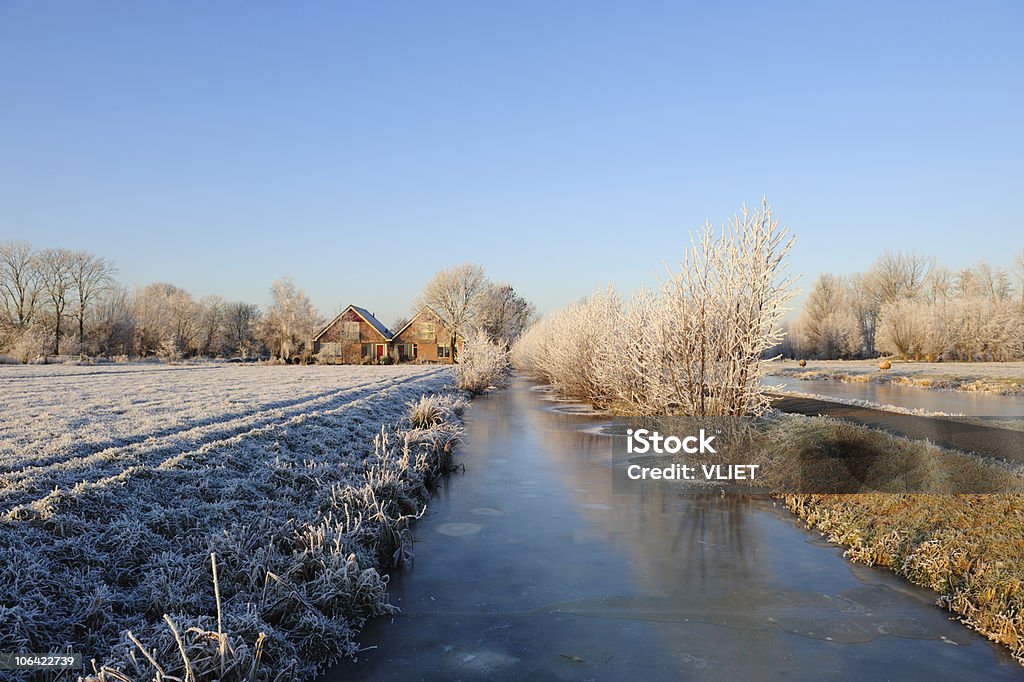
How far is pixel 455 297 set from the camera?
189ft

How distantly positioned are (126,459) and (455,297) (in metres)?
50.3

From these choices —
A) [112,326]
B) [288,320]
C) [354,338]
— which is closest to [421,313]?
[354,338]

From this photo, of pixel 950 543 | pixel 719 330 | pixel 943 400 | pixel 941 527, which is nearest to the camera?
pixel 950 543

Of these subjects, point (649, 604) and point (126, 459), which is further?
point (126, 459)

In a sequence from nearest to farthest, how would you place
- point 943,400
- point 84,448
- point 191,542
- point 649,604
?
point 649,604, point 191,542, point 84,448, point 943,400

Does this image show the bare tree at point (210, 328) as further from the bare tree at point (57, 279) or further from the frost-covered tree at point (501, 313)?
the frost-covered tree at point (501, 313)

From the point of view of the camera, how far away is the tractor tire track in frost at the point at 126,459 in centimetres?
611

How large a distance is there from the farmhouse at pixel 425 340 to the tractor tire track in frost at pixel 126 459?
43.5 metres

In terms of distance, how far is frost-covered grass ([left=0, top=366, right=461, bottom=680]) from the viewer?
459 centimetres

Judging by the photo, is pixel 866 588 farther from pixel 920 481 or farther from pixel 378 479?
pixel 378 479

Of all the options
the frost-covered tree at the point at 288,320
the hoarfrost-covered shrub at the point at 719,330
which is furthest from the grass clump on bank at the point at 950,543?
the frost-covered tree at the point at 288,320

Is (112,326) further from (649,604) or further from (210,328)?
(649,604)

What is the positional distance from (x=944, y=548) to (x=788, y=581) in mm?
1690

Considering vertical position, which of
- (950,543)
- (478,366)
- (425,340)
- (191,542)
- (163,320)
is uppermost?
(163,320)
